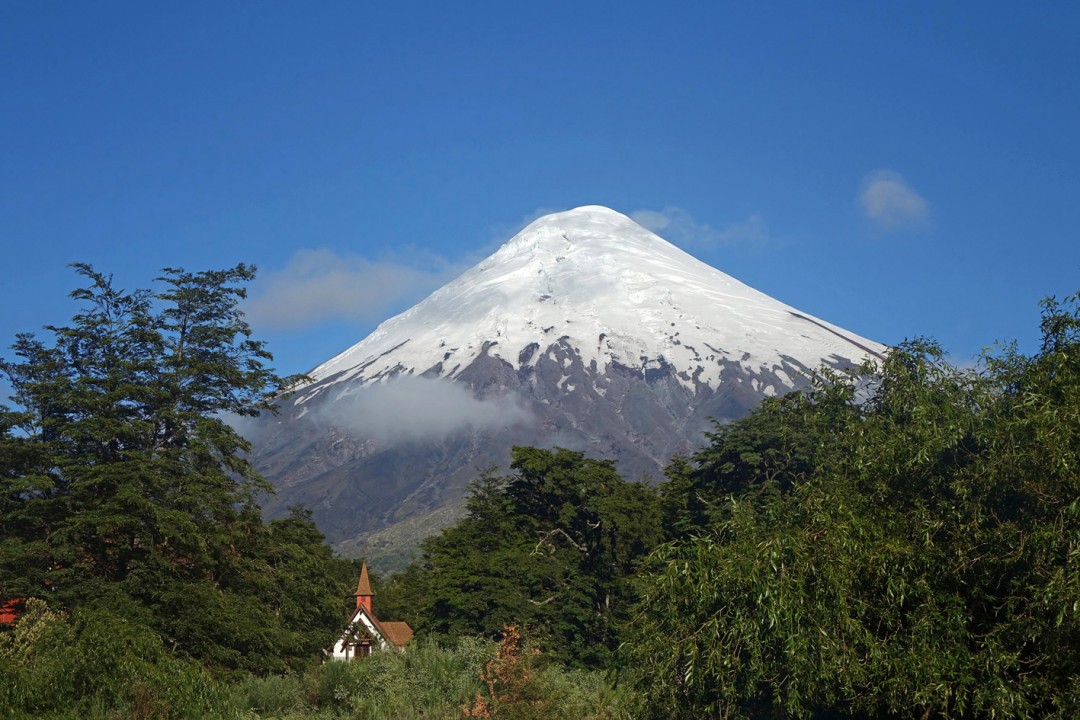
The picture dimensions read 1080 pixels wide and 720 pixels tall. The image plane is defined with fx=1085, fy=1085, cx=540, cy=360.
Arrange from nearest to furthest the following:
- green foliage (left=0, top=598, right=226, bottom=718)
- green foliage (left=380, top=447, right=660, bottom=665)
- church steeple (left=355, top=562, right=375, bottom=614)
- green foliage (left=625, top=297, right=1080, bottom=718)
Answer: green foliage (left=625, top=297, right=1080, bottom=718), green foliage (left=0, top=598, right=226, bottom=718), green foliage (left=380, top=447, right=660, bottom=665), church steeple (left=355, top=562, right=375, bottom=614)

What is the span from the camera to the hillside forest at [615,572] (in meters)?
15.9

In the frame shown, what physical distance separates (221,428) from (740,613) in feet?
80.6

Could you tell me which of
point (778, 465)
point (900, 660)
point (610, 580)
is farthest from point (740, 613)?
point (610, 580)

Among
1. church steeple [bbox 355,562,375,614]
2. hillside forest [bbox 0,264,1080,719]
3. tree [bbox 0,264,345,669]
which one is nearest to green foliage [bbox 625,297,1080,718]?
hillside forest [bbox 0,264,1080,719]

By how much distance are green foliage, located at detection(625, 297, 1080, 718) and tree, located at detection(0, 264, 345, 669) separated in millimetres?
18099

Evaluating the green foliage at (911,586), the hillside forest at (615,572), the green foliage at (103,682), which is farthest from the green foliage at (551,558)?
the green foliage at (911,586)

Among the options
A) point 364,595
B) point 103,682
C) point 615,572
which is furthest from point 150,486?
point 364,595

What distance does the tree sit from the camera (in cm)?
3194

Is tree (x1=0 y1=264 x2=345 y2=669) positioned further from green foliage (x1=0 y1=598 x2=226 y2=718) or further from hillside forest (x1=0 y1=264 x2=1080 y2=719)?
green foliage (x1=0 y1=598 x2=226 y2=718)

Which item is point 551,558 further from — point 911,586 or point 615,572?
point 911,586

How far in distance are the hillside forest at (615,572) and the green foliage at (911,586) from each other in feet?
0.19

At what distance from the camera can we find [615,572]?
49.8 m

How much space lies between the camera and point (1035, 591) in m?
15.1

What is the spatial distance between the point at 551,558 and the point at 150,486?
70.5 ft
